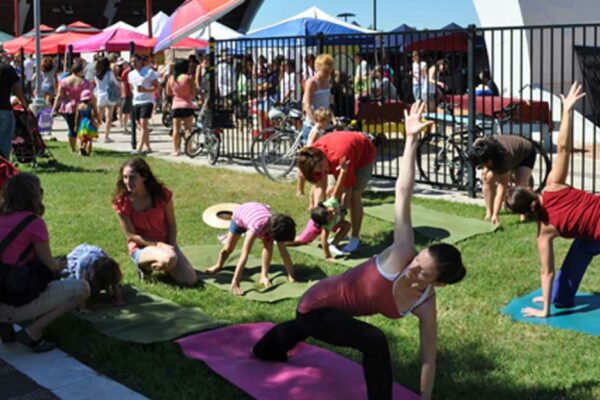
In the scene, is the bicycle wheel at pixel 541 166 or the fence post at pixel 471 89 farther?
the fence post at pixel 471 89

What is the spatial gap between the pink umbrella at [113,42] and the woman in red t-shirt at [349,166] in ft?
57.2

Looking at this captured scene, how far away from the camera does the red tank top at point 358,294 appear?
4.41 m

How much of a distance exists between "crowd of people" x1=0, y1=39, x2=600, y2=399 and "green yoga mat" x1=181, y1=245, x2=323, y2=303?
4.0 inches

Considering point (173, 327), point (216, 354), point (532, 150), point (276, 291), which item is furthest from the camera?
point (532, 150)

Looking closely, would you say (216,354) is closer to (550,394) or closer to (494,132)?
(550,394)

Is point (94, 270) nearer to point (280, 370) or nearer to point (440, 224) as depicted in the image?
point (280, 370)

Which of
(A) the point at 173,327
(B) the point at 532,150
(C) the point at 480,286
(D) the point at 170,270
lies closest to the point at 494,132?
(B) the point at 532,150

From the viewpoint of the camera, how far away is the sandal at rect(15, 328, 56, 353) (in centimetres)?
551

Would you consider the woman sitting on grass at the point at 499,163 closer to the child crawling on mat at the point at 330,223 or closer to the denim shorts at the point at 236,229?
the child crawling on mat at the point at 330,223

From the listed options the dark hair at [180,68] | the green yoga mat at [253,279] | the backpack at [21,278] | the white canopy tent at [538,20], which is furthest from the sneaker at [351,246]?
the white canopy tent at [538,20]

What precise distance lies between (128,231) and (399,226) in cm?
334

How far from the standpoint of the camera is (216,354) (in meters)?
5.39

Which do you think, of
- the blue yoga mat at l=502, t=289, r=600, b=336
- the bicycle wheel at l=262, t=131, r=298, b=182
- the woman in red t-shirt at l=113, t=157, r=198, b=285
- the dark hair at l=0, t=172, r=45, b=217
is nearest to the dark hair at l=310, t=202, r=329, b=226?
the woman in red t-shirt at l=113, t=157, r=198, b=285

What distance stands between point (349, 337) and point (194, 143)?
37.3 ft
